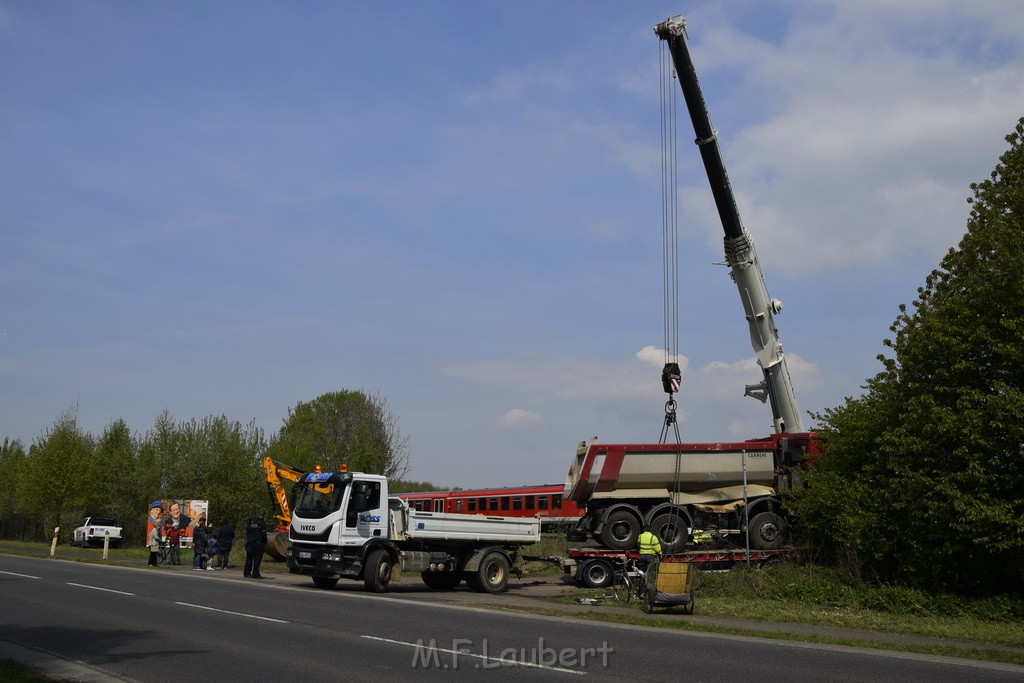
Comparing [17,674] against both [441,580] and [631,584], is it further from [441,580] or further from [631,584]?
[441,580]

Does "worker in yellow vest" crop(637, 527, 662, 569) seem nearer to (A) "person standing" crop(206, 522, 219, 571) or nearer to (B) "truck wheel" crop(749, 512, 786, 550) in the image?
(B) "truck wheel" crop(749, 512, 786, 550)

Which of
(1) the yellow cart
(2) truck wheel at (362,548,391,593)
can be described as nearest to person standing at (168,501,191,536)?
(2) truck wheel at (362,548,391,593)

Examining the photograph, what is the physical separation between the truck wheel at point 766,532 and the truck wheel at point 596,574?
3.61 meters

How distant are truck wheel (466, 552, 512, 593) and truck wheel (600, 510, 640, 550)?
2.44 m

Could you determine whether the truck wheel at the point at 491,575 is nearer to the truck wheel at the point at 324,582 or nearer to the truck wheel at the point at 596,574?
the truck wheel at the point at 596,574

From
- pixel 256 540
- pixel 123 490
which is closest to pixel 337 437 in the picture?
pixel 123 490

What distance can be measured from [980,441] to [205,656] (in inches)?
521

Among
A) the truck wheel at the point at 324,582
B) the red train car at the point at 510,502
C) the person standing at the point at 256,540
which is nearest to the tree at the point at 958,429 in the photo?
the truck wheel at the point at 324,582

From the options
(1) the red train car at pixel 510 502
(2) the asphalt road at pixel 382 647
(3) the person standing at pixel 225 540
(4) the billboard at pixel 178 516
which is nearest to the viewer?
(2) the asphalt road at pixel 382 647

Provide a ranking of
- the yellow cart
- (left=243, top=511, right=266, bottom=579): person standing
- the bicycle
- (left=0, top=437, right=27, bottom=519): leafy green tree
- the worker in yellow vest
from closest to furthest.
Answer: the yellow cart → the bicycle → the worker in yellow vest → (left=243, top=511, right=266, bottom=579): person standing → (left=0, top=437, right=27, bottom=519): leafy green tree

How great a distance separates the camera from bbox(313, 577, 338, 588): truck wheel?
2277 cm

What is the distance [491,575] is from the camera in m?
22.7

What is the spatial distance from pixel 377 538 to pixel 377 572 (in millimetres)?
808

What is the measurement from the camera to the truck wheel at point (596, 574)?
880 inches
